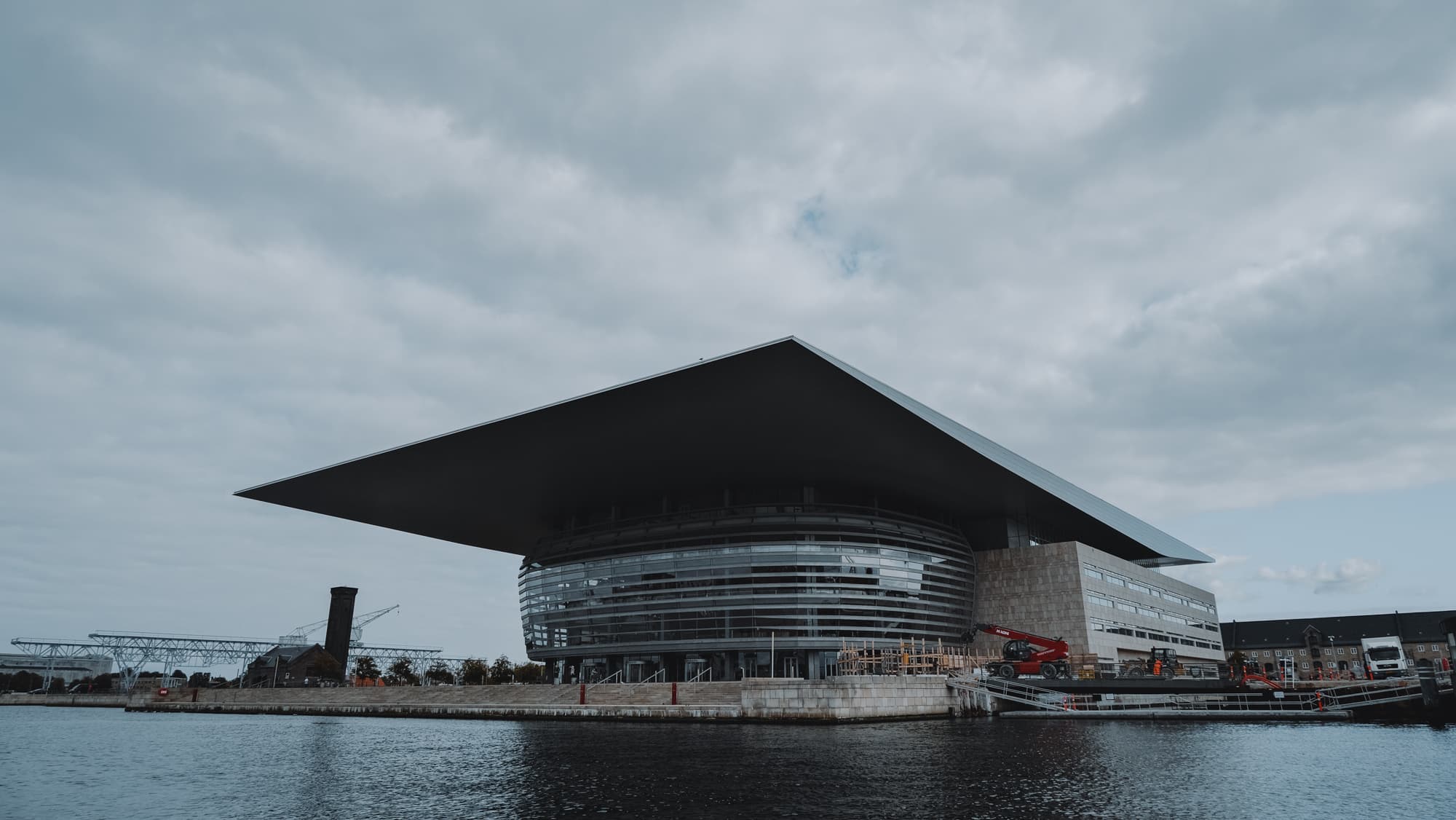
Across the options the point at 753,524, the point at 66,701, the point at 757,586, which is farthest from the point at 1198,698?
the point at 66,701

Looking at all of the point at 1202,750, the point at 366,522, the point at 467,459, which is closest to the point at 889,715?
the point at 1202,750

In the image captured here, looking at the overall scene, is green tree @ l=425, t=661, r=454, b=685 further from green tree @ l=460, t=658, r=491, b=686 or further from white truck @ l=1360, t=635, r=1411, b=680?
white truck @ l=1360, t=635, r=1411, b=680

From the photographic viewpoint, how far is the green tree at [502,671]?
67.5m

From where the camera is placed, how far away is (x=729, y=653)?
161 feet

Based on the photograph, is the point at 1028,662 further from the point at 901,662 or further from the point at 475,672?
the point at 475,672

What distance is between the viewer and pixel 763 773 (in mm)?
15820

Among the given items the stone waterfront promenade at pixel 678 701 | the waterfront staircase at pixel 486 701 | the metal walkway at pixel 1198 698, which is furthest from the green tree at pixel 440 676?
the metal walkway at pixel 1198 698

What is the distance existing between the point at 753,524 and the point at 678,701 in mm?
16049

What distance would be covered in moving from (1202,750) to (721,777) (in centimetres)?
1181

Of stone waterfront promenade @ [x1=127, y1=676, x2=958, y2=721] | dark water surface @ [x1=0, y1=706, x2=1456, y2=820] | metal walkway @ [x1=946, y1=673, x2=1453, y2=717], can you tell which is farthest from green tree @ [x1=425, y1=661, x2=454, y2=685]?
metal walkway @ [x1=946, y1=673, x2=1453, y2=717]

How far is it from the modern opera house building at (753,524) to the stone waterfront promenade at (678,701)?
35.8 ft

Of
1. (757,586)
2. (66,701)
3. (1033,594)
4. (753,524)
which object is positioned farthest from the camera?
(66,701)

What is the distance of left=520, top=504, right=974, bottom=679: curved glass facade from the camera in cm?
4756

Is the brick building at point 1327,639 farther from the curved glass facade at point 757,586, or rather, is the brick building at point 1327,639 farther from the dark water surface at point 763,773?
the dark water surface at point 763,773
